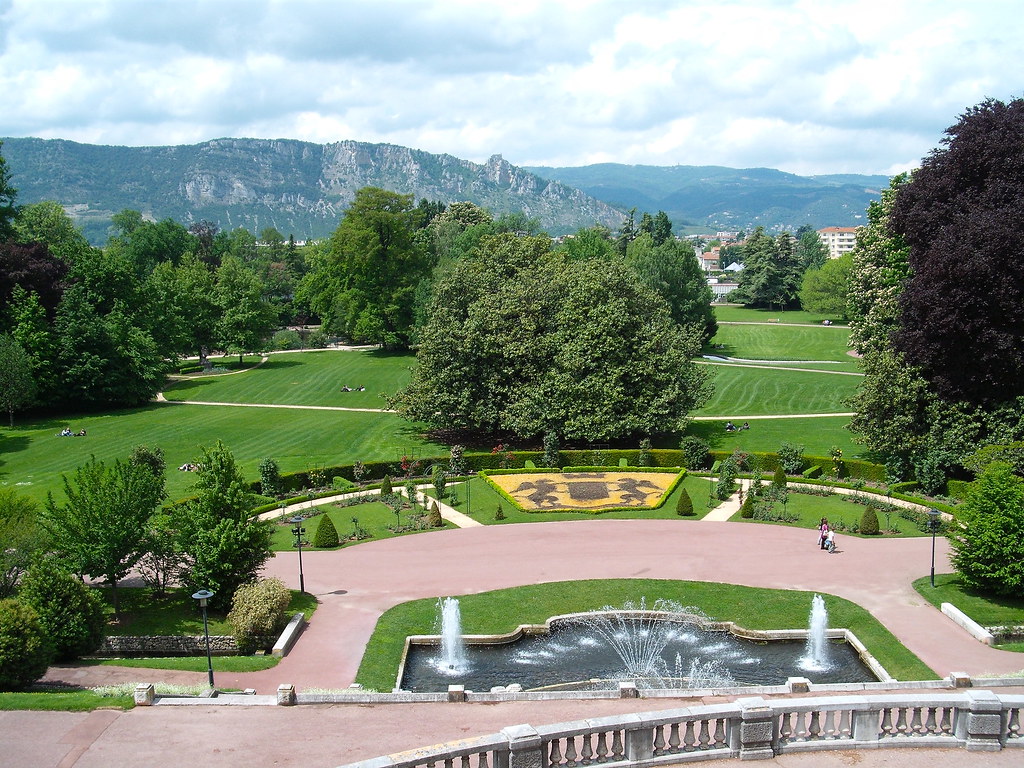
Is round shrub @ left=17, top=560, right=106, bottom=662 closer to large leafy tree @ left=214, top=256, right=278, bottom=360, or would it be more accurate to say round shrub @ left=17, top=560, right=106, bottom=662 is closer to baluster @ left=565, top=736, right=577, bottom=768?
baluster @ left=565, top=736, right=577, bottom=768

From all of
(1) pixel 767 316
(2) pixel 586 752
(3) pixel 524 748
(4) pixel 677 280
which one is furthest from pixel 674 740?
(1) pixel 767 316

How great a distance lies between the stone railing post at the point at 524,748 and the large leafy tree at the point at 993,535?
2283 centimetres

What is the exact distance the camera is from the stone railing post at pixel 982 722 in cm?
1509

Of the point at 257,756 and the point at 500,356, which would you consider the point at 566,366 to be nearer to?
the point at 500,356

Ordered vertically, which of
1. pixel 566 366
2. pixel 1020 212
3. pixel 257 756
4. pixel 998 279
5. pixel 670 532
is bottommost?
pixel 670 532

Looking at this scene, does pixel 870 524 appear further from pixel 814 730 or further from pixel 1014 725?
pixel 814 730

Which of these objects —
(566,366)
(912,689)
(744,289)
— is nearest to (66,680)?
(912,689)

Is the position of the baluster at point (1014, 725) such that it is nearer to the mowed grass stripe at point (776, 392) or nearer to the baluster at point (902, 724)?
the baluster at point (902, 724)

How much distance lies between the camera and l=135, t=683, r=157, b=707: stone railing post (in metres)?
18.9

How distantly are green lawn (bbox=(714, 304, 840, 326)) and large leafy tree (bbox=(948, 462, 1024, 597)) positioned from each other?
92.9 meters

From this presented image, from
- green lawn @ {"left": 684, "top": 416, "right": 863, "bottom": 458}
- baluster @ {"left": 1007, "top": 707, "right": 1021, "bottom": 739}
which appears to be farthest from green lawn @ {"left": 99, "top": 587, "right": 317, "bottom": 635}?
green lawn @ {"left": 684, "top": 416, "right": 863, "bottom": 458}

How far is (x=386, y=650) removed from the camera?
27625 mm

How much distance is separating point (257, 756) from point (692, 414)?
5394 cm

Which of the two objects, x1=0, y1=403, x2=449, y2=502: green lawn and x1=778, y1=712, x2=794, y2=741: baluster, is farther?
x1=0, y1=403, x2=449, y2=502: green lawn
